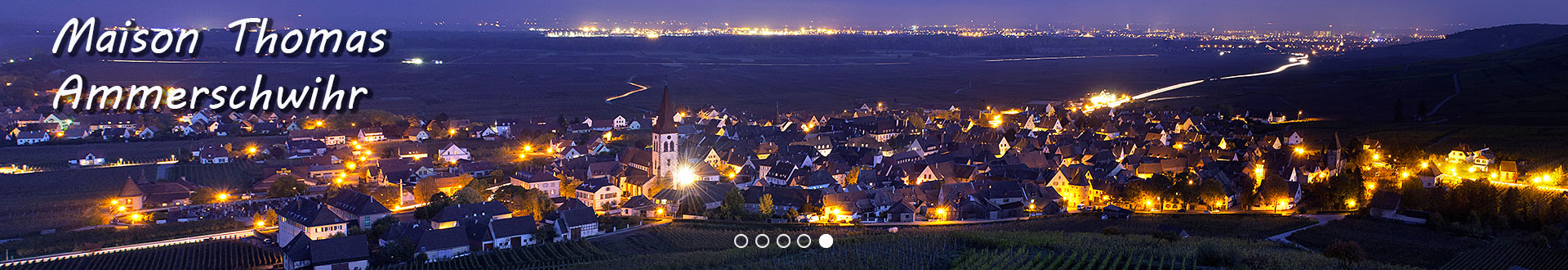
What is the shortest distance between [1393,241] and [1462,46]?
102 metres

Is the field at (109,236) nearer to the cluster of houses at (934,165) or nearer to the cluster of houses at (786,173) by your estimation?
the cluster of houses at (786,173)

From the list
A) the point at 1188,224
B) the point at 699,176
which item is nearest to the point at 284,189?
the point at 699,176

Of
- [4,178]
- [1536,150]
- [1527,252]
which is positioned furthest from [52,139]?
[1536,150]

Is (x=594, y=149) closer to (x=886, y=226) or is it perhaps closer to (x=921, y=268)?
(x=886, y=226)

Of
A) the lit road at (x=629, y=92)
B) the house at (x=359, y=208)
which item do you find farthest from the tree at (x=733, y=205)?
the lit road at (x=629, y=92)

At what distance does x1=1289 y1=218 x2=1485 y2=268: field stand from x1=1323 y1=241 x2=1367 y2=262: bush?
534mm

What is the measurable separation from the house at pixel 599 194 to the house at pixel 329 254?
7.09 m

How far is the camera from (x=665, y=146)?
2873 cm

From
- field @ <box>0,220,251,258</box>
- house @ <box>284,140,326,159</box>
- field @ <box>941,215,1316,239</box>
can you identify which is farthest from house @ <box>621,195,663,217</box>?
house @ <box>284,140,326,159</box>

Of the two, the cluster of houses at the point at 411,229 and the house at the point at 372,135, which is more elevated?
the house at the point at 372,135

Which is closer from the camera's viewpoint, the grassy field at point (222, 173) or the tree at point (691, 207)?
the tree at point (691, 207)

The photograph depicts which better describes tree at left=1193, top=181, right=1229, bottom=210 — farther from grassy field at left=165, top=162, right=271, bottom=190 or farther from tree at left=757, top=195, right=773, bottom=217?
grassy field at left=165, top=162, right=271, bottom=190

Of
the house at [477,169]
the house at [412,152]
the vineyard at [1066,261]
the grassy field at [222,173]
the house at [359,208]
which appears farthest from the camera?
the house at [412,152]

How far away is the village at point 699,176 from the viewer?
22.6 m
